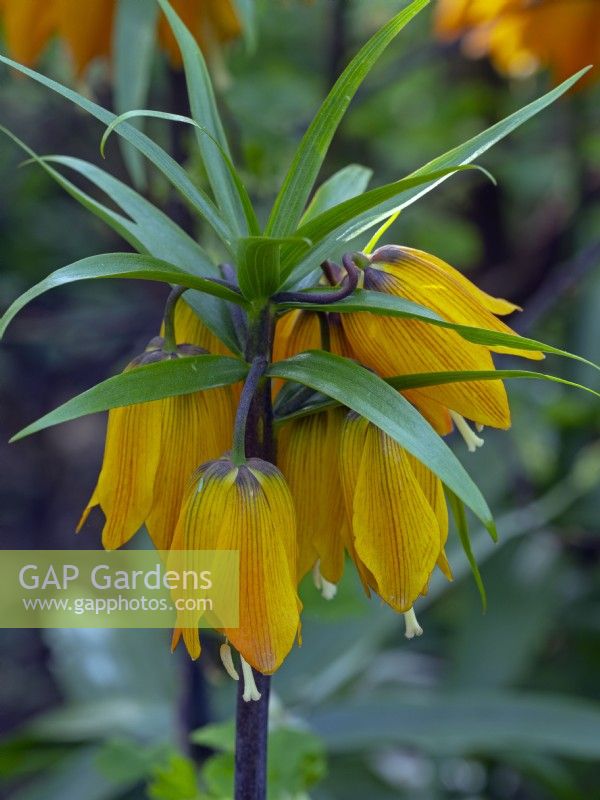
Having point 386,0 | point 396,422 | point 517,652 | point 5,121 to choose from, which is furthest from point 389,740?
point 5,121

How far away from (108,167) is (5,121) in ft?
0.88

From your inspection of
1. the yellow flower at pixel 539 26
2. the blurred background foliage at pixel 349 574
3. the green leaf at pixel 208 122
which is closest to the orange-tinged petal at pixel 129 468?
the green leaf at pixel 208 122

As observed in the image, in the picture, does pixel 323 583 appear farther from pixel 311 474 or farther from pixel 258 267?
pixel 258 267

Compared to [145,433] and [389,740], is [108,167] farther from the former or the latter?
[145,433]

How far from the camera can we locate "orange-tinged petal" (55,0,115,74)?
3.28 ft

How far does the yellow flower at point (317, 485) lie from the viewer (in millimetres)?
498

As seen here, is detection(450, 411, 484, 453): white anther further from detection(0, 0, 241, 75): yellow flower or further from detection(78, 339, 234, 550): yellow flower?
detection(0, 0, 241, 75): yellow flower

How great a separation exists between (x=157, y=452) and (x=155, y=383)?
6cm

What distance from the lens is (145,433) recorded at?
48 cm

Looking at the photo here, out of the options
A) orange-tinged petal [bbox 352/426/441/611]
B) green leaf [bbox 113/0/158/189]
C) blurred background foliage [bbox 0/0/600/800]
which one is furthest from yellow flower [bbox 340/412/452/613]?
green leaf [bbox 113/0/158/189]

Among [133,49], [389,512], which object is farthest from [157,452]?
[133,49]

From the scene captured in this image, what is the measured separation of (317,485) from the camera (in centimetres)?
51

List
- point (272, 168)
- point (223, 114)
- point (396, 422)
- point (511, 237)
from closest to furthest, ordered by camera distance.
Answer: point (396, 422) → point (272, 168) → point (223, 114) → point (511, 237)

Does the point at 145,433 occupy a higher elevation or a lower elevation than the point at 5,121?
lower
